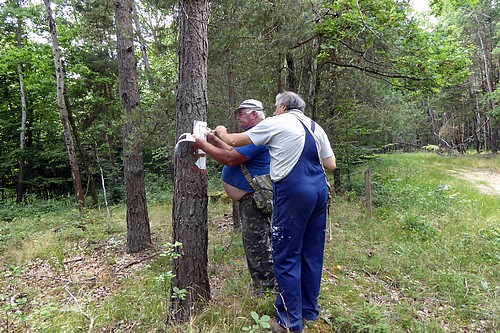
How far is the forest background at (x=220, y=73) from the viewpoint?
17.6 ft

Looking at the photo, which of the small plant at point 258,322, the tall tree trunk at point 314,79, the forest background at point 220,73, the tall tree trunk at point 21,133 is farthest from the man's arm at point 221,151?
the tall tree trunk at point 21,133

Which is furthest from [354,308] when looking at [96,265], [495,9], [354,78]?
[495,9]

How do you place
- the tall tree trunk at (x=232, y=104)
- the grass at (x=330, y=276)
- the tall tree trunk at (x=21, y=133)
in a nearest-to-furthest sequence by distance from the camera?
the grass at (x=330, y=276) < the tall tree trunk at (x=232, y=104) < the tall tree trunk at (x=21, y=133)

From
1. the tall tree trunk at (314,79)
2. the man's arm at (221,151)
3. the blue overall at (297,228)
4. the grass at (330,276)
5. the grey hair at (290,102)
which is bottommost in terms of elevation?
the grass at (330,276)

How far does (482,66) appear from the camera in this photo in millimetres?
22766

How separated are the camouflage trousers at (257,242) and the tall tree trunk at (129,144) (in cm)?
268

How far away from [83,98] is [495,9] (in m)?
27.6

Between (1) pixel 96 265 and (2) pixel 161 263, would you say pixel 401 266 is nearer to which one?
(2) pixel 161 263

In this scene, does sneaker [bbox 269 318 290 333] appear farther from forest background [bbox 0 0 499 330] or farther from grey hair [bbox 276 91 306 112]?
forest background [bbox 0 0 499 330]

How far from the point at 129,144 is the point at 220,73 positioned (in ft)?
8.69

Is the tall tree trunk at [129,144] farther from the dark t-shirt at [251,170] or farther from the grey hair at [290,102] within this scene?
the grey hair at [290,102]

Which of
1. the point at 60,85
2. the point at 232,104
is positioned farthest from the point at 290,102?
the point at 60,85

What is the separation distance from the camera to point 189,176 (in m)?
2.74

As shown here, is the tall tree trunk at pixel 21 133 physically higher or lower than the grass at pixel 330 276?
higher
